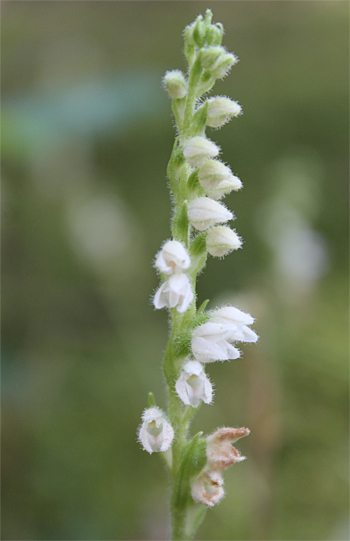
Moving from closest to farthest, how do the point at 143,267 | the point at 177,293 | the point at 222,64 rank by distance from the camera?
the point at 177,293, the point at 222,64, the point at 143,267

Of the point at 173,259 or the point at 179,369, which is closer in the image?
the point at 173,259

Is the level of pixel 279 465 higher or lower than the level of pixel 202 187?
lower

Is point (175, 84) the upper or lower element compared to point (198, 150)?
upper

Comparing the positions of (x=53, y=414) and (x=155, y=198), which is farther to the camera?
(x=155, y=198)

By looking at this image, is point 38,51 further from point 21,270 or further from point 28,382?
point 28,382

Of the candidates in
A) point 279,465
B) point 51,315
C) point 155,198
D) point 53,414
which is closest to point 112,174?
point 155,198

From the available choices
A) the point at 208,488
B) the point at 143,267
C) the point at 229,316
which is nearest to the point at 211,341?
the point at 229,316

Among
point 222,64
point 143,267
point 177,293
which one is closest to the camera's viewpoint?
point 177,293

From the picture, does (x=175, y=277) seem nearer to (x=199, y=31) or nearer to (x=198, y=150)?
(x=198, y=150)
